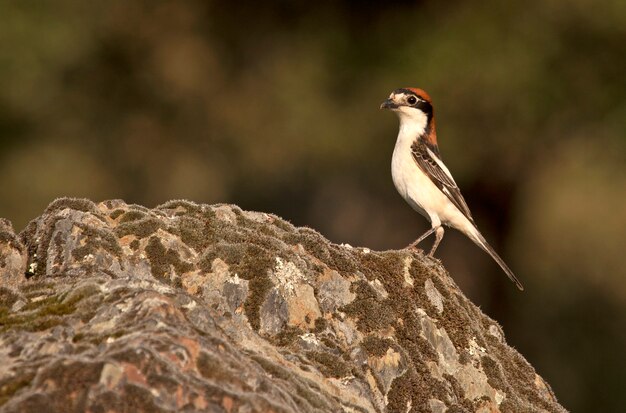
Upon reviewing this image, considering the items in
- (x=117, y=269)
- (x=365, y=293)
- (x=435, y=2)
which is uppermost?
(x=435, y=2)

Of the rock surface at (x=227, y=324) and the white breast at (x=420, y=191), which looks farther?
the white breast at (x=420, y=191)

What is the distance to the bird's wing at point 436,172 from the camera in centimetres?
1232

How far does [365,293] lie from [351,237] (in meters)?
13.8

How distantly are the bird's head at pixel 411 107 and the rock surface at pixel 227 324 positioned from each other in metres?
4.64

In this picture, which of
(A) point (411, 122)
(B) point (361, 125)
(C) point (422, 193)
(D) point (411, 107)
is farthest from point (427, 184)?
(B) point (361, 125)

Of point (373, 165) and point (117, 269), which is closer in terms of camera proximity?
point (117, 269)

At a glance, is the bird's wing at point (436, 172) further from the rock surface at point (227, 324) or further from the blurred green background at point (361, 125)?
the blurred green background at point (361, 125)

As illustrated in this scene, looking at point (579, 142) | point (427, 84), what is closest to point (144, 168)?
point (427, 84)

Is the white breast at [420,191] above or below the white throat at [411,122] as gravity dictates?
below

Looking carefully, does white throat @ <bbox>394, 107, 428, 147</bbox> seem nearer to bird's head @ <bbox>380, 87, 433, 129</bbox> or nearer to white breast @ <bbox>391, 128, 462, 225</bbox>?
bird's head @ <bbox>380, 87, 433, 129</bbox>

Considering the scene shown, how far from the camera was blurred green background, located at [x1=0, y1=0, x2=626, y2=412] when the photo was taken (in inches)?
773

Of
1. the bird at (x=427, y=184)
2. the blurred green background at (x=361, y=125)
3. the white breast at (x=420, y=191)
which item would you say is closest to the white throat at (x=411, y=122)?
the bird at (x=427, y=184)

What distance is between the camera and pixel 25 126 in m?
22.7

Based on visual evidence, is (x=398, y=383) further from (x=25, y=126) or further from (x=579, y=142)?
(x=25, y=126)
